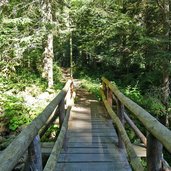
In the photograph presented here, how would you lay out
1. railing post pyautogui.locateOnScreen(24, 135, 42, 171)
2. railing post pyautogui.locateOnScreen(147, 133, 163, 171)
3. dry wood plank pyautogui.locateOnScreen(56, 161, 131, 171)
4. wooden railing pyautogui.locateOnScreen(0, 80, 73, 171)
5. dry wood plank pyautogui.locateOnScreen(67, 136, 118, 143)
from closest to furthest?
wooden railing pyautogui.locateOnScreen(0, 80, 73, 171), railing post pyautogui.locateOnScreen(147, 133, 163, 171), railing post pyautogui.locateOnScreen(24, 135, 42, 171), dry wood plank pyautogui.locateOnScreen(56, 161, 131, 171), dry wood plank pyautogui.locateOnScreen(67, 136, 118, 143)

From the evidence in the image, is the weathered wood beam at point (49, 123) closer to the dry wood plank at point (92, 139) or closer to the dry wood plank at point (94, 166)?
the dry wood plank at point (92, 139)

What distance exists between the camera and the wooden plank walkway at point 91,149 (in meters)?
4.82

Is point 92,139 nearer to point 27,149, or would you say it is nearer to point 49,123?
point 49,123

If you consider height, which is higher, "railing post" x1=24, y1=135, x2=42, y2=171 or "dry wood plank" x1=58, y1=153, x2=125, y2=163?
"railing post" x1=24, y1=135, x2=42, y2=171

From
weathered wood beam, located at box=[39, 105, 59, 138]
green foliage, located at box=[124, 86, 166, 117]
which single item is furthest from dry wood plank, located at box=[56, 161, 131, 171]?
green foliage, located at box=[124, 86, 166, 117]

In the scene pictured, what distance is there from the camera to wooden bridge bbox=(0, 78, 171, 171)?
7.29 ft

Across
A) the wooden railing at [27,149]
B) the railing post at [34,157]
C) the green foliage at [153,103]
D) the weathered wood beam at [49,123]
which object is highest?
the wooden railing at [27,149]

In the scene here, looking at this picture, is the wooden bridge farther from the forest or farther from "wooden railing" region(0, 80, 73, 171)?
the forest

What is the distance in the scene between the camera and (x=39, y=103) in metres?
11.5

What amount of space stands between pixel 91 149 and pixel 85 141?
0.57m

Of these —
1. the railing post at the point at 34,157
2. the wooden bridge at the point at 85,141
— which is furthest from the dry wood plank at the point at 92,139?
the railing post at the point at 34,157

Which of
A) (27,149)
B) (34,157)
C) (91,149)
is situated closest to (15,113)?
(91,149)

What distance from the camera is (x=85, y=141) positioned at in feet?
20.5

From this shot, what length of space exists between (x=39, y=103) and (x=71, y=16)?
432 inches
